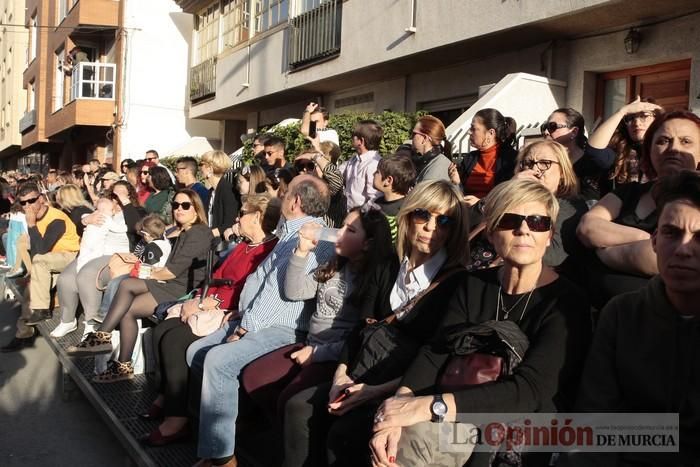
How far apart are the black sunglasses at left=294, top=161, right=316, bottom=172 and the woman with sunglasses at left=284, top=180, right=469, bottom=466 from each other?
3184 mm

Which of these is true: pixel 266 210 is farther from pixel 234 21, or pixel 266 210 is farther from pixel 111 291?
pixel 234 21

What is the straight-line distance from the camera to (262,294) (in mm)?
4559

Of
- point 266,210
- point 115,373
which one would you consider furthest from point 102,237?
point 266,210

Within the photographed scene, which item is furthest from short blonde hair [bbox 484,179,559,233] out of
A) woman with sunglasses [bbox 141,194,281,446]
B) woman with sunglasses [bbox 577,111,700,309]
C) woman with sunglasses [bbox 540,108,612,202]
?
woman with sunglasses [bbox 141,194,281,446]

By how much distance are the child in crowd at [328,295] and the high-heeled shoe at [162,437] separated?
0.86m

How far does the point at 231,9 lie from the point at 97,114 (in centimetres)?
764

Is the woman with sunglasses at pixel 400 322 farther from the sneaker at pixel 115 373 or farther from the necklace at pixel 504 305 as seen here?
the sneaker at pixel 115 373

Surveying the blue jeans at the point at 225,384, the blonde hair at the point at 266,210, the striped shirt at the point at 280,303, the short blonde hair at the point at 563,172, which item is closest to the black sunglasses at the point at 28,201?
the blonde hair at the point at 266,210

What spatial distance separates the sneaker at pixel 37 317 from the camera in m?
8.40

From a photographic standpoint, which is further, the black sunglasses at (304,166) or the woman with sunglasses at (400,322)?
the black sunglasses at (304,166)

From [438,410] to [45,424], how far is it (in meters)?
4.20

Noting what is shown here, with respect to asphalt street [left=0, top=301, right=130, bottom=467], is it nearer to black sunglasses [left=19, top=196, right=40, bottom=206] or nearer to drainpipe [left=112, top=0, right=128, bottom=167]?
black sunglasses [left=19, top=196, right=40, bottom=206]

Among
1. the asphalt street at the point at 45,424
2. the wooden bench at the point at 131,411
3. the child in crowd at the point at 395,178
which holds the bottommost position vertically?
the asphalt street at the point at 45,424

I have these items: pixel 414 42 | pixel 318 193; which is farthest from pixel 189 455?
pixel 414 42
